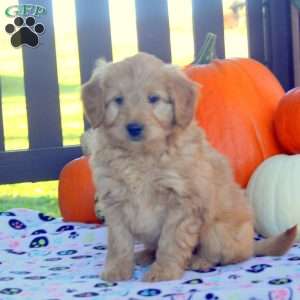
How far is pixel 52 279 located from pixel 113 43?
2046mm

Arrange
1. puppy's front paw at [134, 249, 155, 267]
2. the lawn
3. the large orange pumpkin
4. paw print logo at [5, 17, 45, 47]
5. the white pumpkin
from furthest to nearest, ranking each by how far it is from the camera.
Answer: the lawn
paw print logo at [5, 17, 45, 47]
the large orange pumpkin
the white pumpkin
puppy's front paw at [134, 249, 155, 267]

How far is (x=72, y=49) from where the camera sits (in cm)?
445

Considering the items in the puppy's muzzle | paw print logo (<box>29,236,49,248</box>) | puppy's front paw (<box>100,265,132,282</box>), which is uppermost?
the puppy's muzzle

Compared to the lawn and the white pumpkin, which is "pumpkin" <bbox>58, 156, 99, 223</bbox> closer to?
the lawn

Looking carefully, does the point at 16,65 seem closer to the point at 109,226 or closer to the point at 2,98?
the point at 2,98

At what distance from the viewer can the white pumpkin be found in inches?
122

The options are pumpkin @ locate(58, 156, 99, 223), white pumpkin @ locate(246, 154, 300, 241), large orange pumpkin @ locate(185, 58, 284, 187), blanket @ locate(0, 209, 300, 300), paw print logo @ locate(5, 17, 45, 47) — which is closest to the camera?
blanket @ locate(0, 209, 300, 300)

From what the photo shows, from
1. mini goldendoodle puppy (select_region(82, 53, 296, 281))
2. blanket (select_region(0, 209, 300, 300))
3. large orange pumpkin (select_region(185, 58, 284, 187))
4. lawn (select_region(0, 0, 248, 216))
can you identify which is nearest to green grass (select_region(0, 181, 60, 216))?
lawn (select_region(0, 0, 248, 216))

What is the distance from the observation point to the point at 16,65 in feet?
14.2

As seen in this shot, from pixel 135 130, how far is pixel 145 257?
60cm

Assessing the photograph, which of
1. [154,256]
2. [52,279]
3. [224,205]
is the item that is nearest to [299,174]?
[224,205]

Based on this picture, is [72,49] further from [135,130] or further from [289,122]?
[135,130]

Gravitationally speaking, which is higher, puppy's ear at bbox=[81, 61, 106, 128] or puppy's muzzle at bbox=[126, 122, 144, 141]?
puppy's ear at bbox=[81, 61, 106, 128]

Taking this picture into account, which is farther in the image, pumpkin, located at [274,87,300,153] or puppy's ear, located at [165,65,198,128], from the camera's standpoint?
pumpkin, located at [274,87,300,153]
